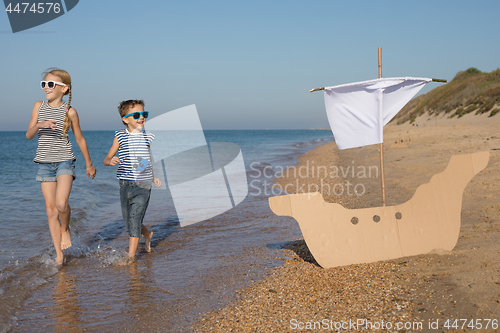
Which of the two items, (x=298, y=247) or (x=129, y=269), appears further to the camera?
(x=298, y=247)

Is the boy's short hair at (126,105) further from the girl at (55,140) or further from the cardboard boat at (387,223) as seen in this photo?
the cardboard boat at (387,223)

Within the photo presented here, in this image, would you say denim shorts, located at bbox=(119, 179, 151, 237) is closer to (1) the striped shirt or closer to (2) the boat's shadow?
(1) the striped shirt

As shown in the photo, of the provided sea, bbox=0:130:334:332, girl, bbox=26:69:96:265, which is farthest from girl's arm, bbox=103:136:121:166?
sea, bbox=0:130:334:332

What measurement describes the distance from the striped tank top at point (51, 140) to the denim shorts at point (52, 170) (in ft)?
0.18

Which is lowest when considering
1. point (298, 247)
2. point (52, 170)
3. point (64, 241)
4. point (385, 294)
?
point (298, 247)

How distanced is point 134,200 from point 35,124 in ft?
4.89

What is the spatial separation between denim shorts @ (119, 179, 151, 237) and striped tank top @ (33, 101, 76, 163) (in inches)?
32.0

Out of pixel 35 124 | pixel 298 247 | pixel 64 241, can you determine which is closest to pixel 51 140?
pixel 35 124

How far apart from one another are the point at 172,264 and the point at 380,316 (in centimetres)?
285

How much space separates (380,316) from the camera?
2.90 m

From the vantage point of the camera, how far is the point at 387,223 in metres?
4.16

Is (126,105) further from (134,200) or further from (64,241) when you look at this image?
(64,241)

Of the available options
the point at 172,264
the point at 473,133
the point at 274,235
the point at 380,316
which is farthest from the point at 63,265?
the point at 473,133

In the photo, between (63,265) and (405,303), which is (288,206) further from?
(63,265)
